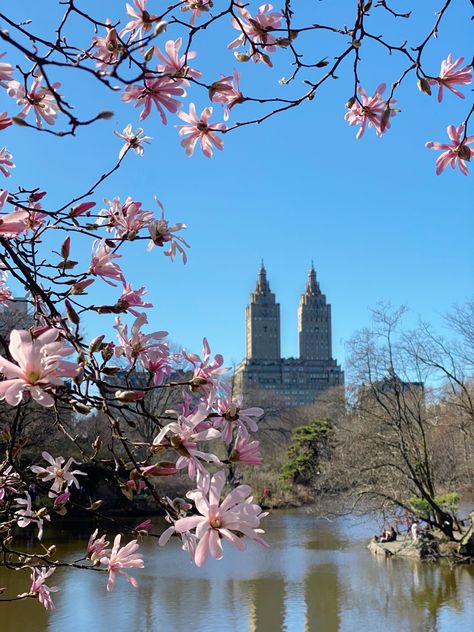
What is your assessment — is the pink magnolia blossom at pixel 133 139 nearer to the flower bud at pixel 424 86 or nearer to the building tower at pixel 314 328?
the flower bud at pixel 424 86

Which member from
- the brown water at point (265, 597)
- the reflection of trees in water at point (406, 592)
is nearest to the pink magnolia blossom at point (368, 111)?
the brown water at point (265, 597)

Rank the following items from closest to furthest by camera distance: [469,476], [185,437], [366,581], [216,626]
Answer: [185,437], [216,626], [366,581], [469,476]

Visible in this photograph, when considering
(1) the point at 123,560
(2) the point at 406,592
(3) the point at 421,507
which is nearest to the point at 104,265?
(1) the point at 123,560

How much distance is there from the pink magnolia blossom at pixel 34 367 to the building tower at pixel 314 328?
76619mm

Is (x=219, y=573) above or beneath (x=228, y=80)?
beneath

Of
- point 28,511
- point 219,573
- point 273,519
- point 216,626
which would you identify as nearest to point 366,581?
point 219,573

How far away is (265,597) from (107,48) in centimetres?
837

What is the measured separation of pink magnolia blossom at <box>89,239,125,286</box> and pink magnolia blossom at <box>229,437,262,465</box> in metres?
0.40

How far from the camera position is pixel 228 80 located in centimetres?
126

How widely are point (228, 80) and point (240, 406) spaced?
0.60 meters

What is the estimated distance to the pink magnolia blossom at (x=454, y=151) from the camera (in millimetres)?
1426

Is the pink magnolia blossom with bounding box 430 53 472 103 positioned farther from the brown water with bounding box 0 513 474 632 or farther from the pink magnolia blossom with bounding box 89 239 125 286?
the brown water with bounding box 0 513 474 632

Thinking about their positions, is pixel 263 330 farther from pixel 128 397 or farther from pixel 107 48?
pixel 128 397

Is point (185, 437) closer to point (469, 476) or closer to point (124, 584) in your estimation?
point (124, 584)
